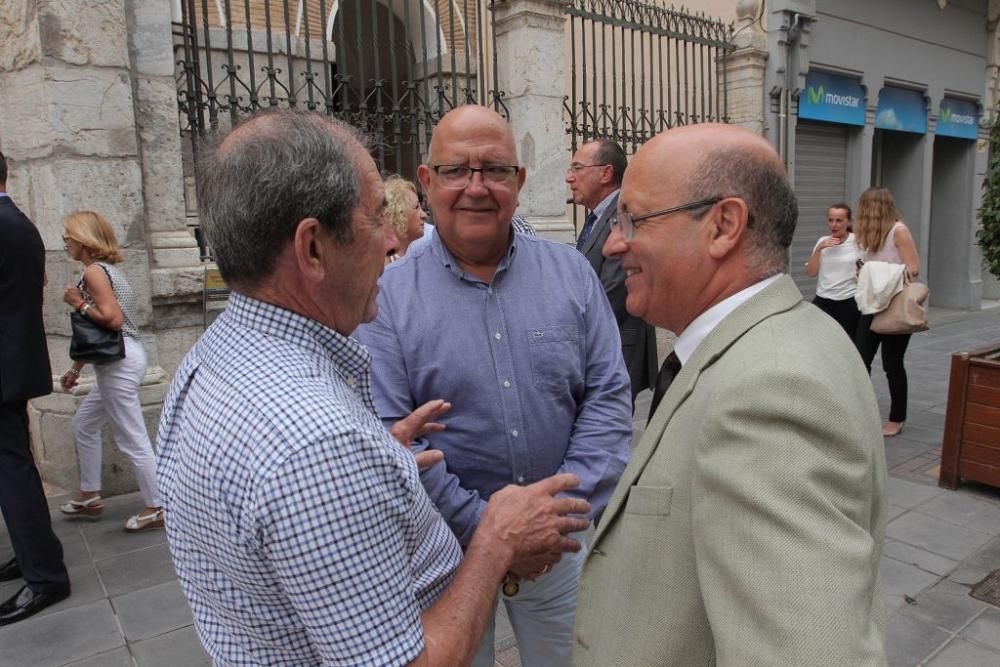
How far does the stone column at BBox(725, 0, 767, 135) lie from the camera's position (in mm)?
9492

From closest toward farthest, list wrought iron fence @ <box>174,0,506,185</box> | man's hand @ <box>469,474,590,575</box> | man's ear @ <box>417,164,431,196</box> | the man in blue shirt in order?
1. man's hand @ <box>469,474,590,575</box>
2. the man in blue shirt
3. man's ear @ <box>417,164,431,196</box>
4. wrought iron fence @ <box>174,0,506,185</box>

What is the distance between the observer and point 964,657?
2957 millimetres

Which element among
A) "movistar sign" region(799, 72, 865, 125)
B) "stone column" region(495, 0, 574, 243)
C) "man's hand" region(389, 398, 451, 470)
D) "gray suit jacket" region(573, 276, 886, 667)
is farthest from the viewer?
"movistar sign" region(799, 72, 865, 125)

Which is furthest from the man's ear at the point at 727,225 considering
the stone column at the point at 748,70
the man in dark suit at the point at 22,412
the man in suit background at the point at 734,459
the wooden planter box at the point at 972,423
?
the stone column at the point at 748,70

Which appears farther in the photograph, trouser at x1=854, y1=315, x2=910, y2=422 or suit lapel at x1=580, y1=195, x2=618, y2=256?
trouser at x1=854, y1=315, x2=910, y2=422

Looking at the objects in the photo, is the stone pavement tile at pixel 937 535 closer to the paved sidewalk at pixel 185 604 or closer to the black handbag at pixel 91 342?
the paved sidewalk at pixel 185 604

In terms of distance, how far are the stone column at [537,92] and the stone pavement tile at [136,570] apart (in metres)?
4.36

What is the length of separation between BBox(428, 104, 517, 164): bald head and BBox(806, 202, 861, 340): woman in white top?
5231 millimetres

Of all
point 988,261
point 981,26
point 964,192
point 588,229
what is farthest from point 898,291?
point 981,26

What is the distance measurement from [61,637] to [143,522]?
1119 millimetres

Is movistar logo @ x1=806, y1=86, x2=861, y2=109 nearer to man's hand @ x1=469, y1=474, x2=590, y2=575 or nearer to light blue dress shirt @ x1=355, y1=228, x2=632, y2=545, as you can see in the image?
light blue dress shirt @ x1=355, y1=228, x2=632, y2=545

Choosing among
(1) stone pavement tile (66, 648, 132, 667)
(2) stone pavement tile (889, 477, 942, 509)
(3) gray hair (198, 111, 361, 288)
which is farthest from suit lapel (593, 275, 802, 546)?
(2) stone pavement tile (889, 477, 942, 509)

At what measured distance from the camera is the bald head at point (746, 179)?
1327 mm

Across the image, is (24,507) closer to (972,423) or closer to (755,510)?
(755,510)
